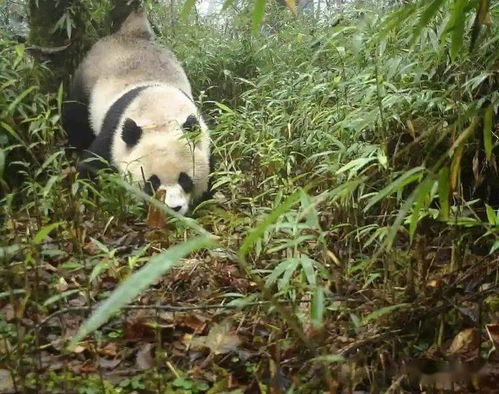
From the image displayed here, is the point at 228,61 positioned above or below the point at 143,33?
below

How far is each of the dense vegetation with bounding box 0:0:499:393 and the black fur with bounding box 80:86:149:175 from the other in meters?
0.36

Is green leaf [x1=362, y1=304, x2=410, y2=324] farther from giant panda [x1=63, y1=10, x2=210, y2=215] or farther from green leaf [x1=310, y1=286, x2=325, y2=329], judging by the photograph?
giant panda [x1=63, y1=10, x2=210, y2=215]

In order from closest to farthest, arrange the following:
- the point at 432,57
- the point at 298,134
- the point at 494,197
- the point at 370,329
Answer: the point at 370,329 → the point at 494,197 → the point at 432,57 → the point at 298,134

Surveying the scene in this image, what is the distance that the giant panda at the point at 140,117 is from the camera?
4.45 meters

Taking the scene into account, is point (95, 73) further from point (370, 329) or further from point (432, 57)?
point (370, 329)

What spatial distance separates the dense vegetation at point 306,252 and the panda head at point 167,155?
0.22 m

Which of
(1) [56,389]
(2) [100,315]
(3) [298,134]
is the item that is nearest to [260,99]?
(3) [298,134]

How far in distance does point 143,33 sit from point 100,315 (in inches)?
200

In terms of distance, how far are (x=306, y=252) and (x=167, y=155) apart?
1.97 metres

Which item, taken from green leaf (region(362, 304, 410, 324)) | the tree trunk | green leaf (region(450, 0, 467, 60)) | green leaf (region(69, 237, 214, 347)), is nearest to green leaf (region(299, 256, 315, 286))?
green leaf (region(362, 304, 410, 324))

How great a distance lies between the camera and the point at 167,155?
14.6 feet

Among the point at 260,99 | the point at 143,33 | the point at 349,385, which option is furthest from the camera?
the point at 143,33

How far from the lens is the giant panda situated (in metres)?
4.45

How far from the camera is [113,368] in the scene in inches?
88.2
